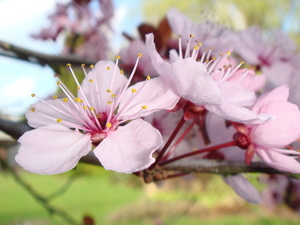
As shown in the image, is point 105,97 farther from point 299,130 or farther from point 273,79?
point 273,79

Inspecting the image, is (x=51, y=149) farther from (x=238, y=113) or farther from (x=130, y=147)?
(x=238, y=113)

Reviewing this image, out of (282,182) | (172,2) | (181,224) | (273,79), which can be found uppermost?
(273,79)

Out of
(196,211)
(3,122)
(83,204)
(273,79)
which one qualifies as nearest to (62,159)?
(3,122)

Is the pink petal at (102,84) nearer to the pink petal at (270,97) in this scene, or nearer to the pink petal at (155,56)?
the pink petal at (155,56)

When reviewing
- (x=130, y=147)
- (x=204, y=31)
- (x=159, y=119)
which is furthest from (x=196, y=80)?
(x=204, y=31)

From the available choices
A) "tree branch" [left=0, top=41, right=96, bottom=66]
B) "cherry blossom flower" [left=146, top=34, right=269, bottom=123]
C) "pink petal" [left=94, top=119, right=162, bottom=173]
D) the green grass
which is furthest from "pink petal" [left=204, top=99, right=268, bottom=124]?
the green grass
